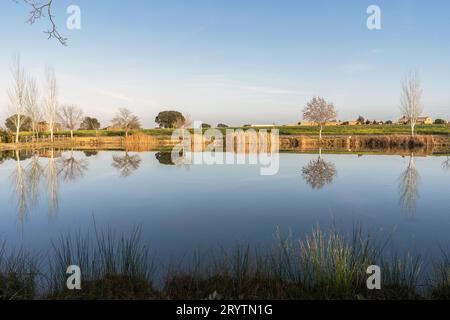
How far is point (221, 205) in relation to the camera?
1151 cm

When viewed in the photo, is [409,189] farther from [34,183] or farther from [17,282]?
[34,183]

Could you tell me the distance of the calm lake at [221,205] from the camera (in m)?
7.90

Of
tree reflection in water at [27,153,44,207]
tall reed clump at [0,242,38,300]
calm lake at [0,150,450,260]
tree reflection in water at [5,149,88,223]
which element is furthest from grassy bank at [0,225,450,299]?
tree reflection in water at [27,153,44,207]

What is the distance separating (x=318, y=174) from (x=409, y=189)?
5.22 m

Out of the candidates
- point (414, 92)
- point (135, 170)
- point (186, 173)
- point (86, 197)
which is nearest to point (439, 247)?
point (86, 197)

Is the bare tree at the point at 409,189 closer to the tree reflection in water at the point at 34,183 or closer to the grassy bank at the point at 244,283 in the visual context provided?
the grassy bank at the point at 244,283

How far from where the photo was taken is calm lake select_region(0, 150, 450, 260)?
311 inches

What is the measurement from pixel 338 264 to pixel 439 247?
3700 mm

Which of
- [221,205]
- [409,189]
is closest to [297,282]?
[221,205]

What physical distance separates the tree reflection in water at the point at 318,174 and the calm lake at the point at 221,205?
6 centimetres

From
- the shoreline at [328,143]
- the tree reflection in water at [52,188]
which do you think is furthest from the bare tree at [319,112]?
the tree reflection in water at [52,188]
